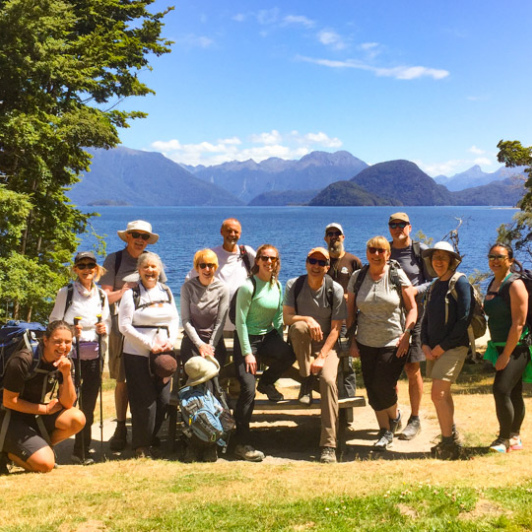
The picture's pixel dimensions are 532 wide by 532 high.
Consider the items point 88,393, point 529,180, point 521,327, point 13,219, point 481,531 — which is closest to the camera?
point 481,531

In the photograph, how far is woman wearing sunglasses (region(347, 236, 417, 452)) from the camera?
21.9 ft

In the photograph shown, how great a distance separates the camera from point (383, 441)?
7.14 m

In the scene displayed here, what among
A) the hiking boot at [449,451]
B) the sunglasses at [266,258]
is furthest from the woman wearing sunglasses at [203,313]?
the hiking boot at [449,451]

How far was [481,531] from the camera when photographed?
425cm

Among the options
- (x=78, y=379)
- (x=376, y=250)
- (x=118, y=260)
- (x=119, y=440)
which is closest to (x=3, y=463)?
(x=78, y=379)

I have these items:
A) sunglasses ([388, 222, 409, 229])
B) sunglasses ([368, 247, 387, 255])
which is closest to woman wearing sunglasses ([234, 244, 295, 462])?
sunglasses ([368, 247, 387, 255])

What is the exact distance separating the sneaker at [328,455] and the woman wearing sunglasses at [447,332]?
120 cm

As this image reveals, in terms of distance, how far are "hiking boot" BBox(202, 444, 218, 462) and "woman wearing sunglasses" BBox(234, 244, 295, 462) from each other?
0.92 feet

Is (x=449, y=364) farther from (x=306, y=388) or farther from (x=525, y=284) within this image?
(x=306, y=388)

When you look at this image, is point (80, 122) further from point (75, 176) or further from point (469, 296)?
point (469, 296)

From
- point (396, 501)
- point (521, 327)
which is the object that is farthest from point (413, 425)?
A: point (396, 501)

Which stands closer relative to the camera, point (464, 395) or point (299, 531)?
point (299, 531)

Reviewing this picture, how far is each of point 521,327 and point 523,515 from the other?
228cm

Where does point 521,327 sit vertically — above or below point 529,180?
below
